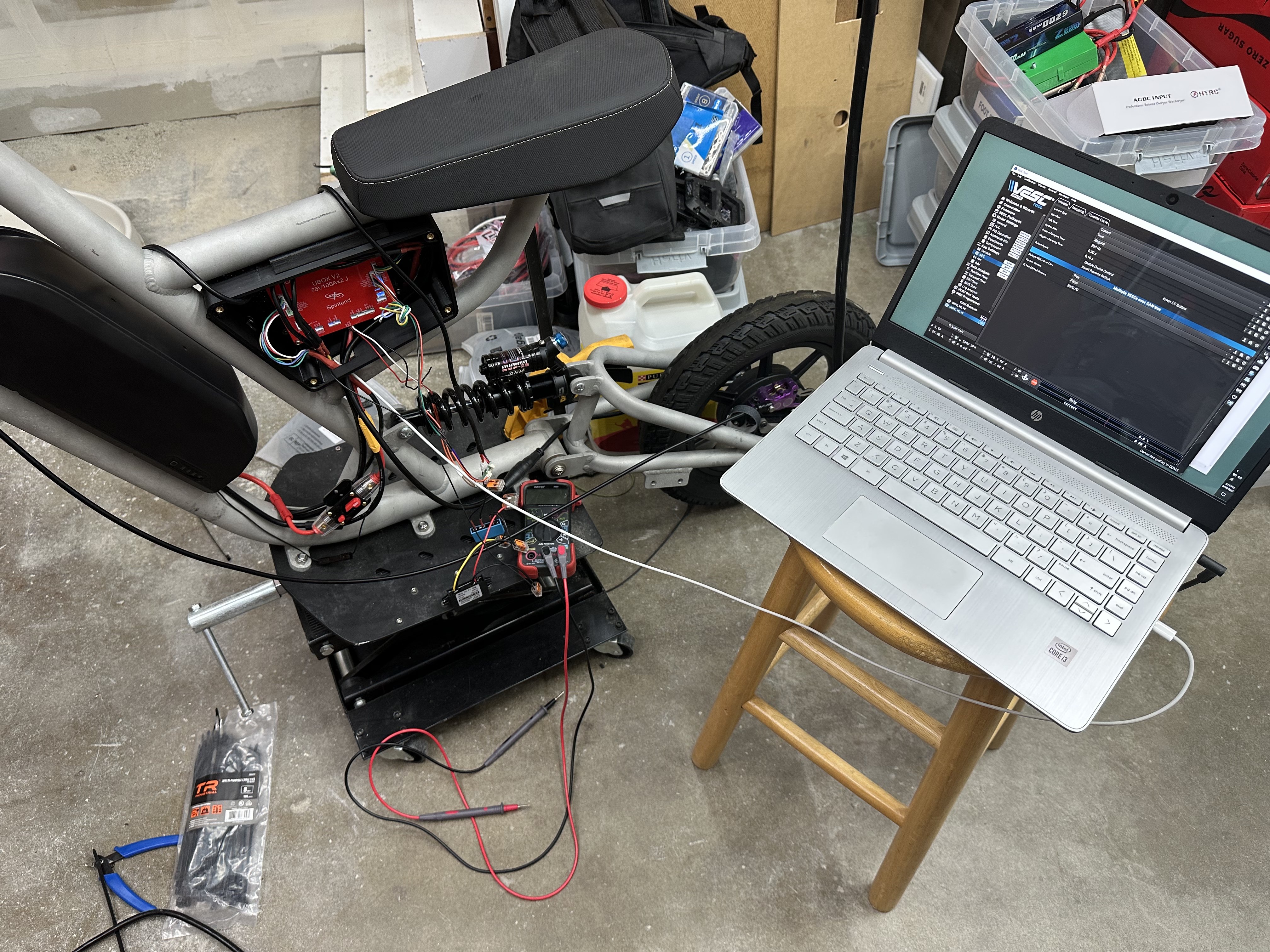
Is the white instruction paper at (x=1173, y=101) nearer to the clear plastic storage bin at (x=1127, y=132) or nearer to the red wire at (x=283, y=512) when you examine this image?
the clear plastic storage bin at (x=1127, y=132)

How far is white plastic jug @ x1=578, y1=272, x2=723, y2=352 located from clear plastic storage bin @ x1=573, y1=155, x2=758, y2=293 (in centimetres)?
8

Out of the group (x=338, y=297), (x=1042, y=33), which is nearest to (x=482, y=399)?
(x=338, y=297)

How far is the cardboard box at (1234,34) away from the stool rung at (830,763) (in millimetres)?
1417

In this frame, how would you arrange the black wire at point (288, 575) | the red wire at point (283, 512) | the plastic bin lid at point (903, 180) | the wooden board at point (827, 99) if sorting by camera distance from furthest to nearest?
the plastic bin lid at point (903, 180), the wooden board at point (827, 99), the red wire at point (283, 512), the black wire at point (288, 575)

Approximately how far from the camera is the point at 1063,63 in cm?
165

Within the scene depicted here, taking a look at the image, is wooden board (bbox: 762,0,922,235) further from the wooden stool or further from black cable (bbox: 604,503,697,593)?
the wooden stool

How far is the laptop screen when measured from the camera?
0.80 meters

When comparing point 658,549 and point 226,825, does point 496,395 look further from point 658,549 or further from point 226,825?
point 226,825

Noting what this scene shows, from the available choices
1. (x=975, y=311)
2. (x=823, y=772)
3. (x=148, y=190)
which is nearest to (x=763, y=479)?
(x=975, y=311)

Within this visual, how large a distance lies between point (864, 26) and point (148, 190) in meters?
2.27

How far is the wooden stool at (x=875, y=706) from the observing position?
89 cm

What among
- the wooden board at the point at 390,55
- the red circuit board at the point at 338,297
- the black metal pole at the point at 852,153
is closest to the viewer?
the black metal pole at the point at 852,153

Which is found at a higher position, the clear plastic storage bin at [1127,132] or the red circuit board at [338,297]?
the red circuit board at [338,297]

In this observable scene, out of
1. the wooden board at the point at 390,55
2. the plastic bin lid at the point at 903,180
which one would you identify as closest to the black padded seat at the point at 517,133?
the plastic bin lid at the point at 903,180
